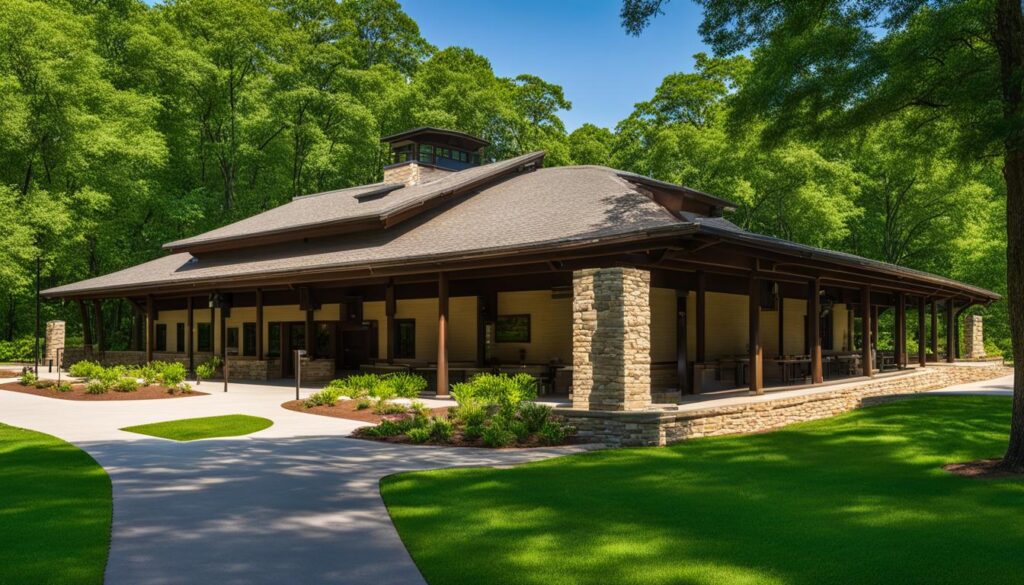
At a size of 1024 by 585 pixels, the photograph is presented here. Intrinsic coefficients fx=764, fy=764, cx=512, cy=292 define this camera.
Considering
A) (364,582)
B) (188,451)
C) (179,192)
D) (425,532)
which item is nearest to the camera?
(364,582)

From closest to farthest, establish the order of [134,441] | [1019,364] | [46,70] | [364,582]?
[364,582]
[1019,364]
[134,441]
[46,70]

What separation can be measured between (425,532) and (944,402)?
17.0 metres

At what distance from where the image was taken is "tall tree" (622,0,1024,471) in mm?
11141

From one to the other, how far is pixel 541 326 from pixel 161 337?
20.0 m

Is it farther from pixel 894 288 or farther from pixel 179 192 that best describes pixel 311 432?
pixel 179 192

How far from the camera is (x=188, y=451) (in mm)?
11859

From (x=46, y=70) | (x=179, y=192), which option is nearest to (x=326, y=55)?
(x=179, y=192)

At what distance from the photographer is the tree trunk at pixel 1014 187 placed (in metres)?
10.9

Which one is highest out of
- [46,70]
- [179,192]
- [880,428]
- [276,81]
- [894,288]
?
[276,81]

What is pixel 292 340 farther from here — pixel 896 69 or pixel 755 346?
pixel 896 69

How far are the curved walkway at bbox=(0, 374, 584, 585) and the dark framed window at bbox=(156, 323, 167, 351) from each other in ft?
56.4

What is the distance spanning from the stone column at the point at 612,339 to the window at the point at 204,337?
2096 cm

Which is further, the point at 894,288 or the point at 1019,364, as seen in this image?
the point at 894,288

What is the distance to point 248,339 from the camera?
28.8 metres
